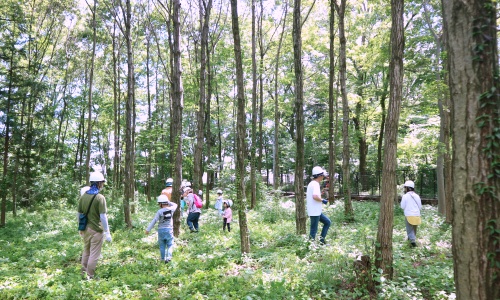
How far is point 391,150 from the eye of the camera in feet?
16.2

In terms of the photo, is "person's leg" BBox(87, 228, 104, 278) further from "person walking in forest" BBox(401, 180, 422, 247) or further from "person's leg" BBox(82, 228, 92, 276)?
"person walking in forest" BBox(401, 180, 422, 247)

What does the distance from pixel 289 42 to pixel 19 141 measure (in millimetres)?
15074

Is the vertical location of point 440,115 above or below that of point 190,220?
above

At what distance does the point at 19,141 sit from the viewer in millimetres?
14219

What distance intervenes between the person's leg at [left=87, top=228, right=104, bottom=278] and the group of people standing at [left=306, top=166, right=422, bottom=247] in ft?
14.4

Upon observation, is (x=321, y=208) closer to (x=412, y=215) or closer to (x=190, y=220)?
(x=412, y=215)

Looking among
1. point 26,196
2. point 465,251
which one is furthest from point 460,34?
point 26,196

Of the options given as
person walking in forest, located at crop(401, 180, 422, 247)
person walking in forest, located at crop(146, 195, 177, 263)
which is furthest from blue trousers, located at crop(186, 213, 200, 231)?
person walking in forest, located at crop(401, 180, 422, 247)

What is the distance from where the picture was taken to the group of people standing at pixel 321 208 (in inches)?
285

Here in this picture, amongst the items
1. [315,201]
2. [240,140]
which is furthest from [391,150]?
[240,140]

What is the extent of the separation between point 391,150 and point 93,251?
5757 millimetres

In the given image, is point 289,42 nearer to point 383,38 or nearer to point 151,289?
point 383,38

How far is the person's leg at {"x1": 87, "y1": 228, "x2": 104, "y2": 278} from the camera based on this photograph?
20.3 ft

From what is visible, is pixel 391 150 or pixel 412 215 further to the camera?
pixel 412 215
